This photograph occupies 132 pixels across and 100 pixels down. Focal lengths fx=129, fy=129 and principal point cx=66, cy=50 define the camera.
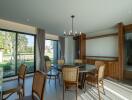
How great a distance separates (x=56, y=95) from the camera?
153 inches

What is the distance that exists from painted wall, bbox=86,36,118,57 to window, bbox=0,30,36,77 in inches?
147

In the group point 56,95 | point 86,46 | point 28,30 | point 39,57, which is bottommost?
point 56,95

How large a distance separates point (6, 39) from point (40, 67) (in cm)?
231

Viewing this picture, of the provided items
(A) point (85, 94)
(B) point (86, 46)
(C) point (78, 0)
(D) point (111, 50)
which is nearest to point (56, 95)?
(A) point (85, 94)

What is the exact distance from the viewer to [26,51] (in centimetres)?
666

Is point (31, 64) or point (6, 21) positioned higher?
point (6, 21)

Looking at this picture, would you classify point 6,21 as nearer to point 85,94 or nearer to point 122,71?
point 85,94

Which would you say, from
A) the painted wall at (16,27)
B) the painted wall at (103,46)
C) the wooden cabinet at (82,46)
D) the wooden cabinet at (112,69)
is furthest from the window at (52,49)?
the wooden cabinet at (112,69)

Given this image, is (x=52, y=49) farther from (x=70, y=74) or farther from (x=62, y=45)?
(x=70, y=74)

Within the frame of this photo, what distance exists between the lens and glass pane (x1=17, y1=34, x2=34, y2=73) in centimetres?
625

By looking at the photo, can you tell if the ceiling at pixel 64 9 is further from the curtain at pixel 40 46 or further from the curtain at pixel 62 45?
the curtain at pixel 62 45

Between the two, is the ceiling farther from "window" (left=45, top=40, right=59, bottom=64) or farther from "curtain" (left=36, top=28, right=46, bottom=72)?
"window" (left=45, top=40, right=59, bottom=64)

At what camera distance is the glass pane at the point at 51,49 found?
27.3 feet

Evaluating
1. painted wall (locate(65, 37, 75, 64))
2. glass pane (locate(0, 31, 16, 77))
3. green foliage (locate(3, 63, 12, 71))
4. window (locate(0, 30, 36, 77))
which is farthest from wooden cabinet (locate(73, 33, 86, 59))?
green foliage (locate(3, 63, 12, 71))
